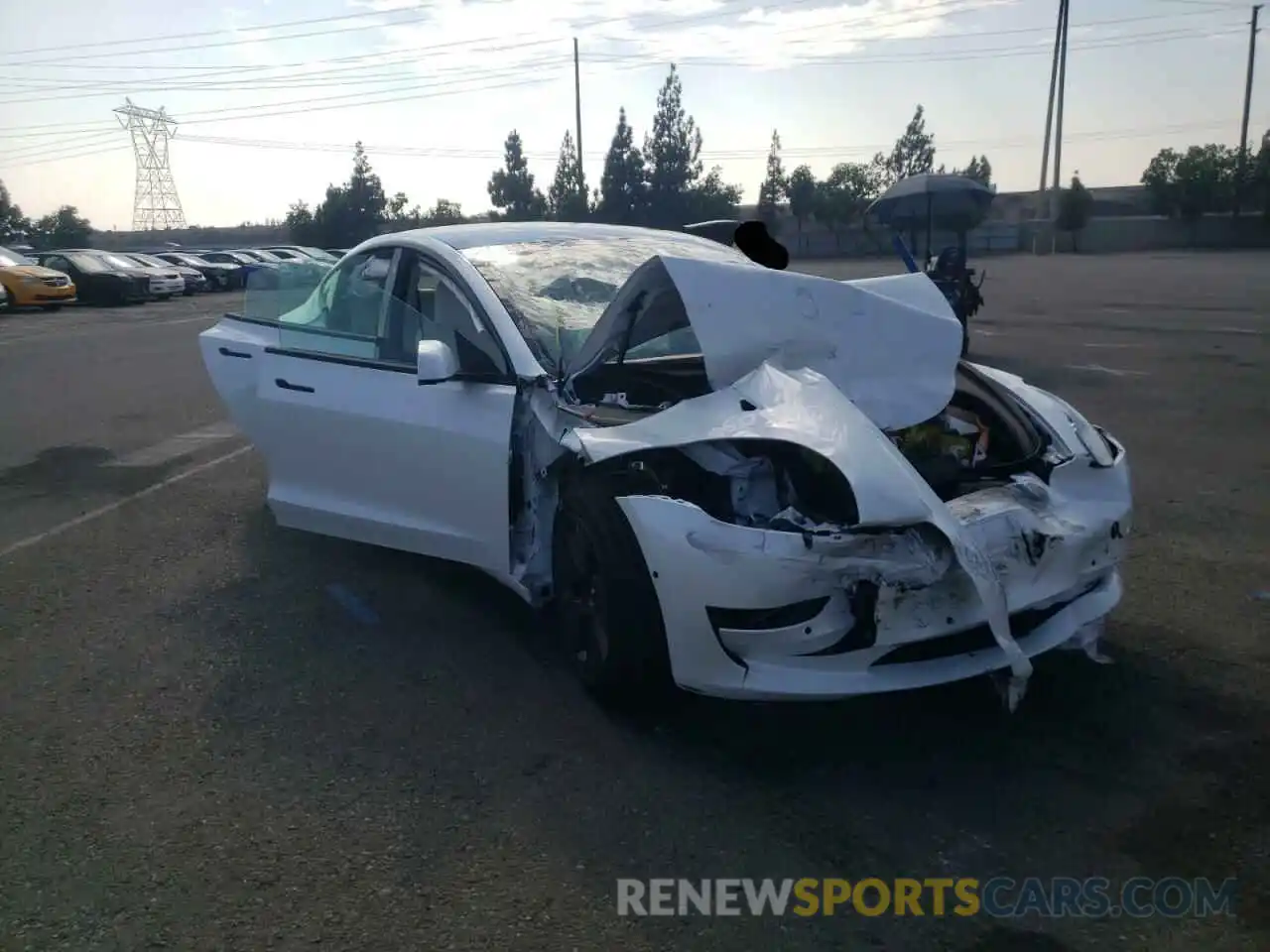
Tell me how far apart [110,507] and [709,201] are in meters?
51.6

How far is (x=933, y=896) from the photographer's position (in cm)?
293

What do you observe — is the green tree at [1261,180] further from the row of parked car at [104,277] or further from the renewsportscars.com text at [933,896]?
the renewsportscars.com text at [933,896]

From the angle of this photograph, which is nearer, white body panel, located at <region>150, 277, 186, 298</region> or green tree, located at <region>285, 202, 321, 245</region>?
white body panel, located at <region>150, 277, 186, 298</region>

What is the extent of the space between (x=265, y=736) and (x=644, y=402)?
1809 millimetres

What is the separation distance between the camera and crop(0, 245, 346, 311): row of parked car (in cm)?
2695

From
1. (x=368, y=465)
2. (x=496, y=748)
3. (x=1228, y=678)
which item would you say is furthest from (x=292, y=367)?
(x=1228, y=678)

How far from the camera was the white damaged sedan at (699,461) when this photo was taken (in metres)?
3.40

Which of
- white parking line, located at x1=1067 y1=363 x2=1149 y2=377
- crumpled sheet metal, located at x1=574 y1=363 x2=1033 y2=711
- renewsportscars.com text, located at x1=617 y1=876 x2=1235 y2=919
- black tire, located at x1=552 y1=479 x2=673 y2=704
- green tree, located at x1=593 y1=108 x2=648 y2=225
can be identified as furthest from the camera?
green tree, located at x1=593 y1=108 x2=648 y2=225

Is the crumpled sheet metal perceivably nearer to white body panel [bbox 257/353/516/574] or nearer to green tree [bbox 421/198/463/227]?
white body panel [bbox 257/353/516/574]

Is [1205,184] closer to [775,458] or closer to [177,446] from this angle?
[177,446]

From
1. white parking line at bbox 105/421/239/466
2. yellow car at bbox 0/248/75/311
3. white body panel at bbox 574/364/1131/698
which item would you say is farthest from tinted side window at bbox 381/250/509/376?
yellow car at bbox 0/248/75/311

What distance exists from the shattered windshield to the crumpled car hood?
18 cm

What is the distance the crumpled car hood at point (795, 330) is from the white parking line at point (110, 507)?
367cm

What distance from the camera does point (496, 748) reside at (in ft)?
12.4
